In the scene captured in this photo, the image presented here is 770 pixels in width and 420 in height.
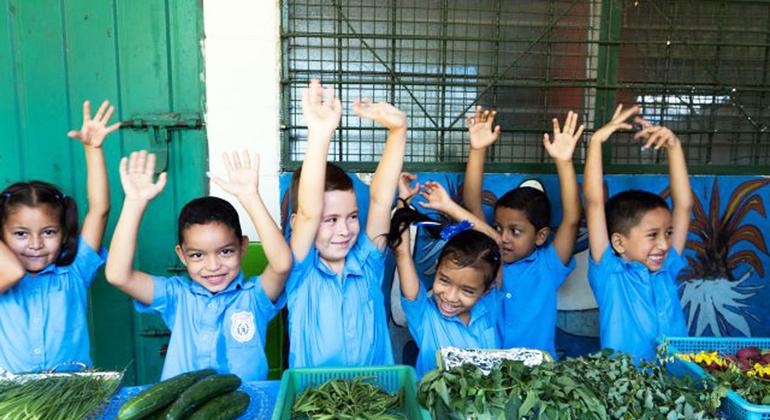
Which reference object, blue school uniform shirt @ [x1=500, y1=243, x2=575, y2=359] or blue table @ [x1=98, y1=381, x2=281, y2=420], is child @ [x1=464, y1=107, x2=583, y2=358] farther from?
blue table @ [x1=98, y1=381, x2=281, y2=420]

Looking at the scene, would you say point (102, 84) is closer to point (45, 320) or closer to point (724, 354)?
point (45, 320)

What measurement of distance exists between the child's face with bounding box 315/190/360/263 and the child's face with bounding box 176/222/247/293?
1.32ft

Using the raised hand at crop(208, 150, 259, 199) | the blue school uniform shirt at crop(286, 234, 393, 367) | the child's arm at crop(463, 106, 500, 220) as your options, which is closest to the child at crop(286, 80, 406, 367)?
the blue school uniform shirt at crop(286, 234, 393, 367)

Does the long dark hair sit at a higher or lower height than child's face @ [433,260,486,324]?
higher

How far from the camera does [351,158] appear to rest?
3.82 m

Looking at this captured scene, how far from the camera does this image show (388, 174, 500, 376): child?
254 centimetres

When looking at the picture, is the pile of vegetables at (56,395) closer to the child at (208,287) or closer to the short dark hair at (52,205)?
the child at (208,287)

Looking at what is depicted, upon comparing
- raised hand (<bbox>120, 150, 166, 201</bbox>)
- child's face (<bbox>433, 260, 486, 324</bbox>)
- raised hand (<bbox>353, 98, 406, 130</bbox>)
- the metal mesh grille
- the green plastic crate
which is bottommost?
the green plastic crate

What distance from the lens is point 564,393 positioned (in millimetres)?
1729

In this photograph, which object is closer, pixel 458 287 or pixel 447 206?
pixel 458 287

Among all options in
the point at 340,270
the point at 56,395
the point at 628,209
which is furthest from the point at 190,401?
the point at 628,209

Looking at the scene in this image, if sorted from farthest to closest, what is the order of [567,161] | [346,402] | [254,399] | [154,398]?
1. [567,161]
2. [254,399]
3. [346,402]
4. [154,398]

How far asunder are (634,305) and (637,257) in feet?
0.89

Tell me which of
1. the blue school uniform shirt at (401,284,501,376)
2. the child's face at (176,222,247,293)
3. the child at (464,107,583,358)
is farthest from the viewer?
the child at (464,107,583,358)
